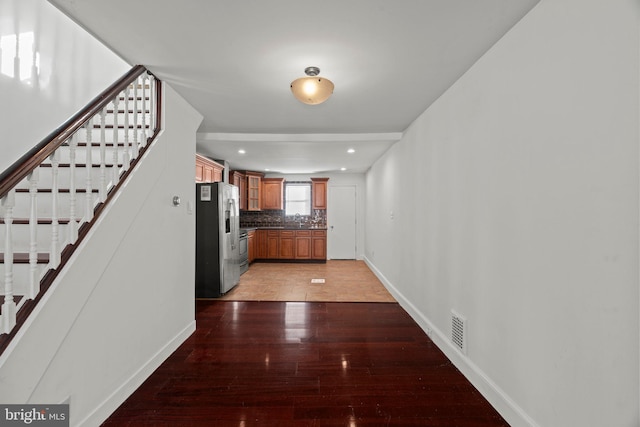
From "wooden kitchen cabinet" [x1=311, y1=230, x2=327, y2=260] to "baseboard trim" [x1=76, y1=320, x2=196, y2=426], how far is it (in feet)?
14.3

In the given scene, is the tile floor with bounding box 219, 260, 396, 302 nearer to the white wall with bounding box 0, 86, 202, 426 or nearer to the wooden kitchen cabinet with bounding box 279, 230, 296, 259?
the wooden kitchen cabinet with bounding box 279, 230, 296, 259

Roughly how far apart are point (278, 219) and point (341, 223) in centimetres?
174

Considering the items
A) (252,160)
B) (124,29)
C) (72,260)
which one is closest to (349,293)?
(252,160)

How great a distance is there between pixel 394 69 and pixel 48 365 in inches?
110

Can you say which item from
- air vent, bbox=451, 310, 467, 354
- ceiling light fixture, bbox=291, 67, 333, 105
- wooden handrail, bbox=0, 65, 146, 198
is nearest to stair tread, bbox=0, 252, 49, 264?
wooden handrail, bbox=0, 65, 146, 198

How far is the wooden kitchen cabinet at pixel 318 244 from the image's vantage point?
6.89m

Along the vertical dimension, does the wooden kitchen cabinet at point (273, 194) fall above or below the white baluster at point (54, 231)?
above

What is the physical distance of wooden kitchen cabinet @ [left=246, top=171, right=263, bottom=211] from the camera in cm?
683

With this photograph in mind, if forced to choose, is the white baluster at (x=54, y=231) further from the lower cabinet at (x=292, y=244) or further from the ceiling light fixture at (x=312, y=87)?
the lower cabinet at (x=292, y=244)

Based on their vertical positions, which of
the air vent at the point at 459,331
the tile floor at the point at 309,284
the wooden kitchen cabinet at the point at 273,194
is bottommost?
the tile floor at the point at 309,284

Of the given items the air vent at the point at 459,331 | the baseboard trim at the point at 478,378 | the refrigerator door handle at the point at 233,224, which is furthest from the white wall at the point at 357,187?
the air vent at the point at 459,331

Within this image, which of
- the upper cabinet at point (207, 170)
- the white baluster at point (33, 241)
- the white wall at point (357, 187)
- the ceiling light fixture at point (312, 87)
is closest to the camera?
the white baluster at point (33, 241)
